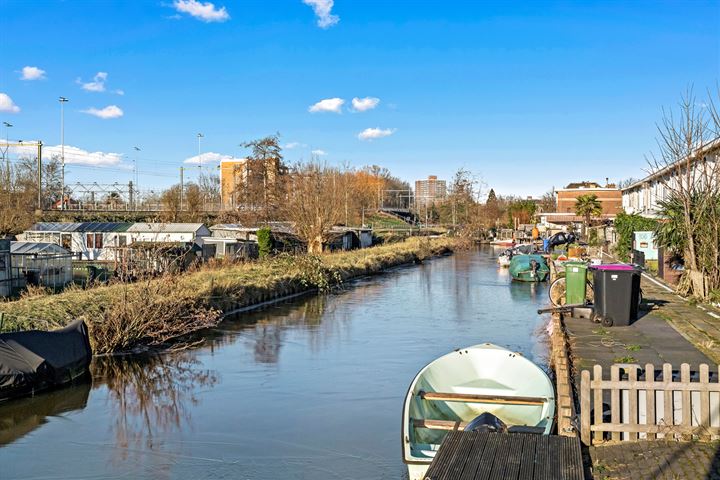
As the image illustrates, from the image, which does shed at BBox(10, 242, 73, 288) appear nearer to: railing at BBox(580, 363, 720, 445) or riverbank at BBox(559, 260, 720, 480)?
riverbank at BBox(559, 260, 720, 480)

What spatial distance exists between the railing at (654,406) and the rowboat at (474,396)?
82 cm

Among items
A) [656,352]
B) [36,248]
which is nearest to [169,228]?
[36,248]

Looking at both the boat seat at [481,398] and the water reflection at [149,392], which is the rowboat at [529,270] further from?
the boat seat at [481,398]

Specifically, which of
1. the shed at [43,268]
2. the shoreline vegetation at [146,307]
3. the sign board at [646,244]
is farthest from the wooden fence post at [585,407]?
the sign board at [646,244]

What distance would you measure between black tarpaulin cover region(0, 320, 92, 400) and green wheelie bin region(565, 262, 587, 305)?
1221 cm

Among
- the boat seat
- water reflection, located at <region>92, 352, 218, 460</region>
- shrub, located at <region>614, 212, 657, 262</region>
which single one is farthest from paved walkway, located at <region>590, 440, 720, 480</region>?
shrub, located at <region>614, 212, 657, 262</region>

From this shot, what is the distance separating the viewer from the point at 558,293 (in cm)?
2153

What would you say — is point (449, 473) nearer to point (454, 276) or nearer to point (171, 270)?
point (171, 270)

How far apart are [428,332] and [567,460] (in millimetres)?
15482

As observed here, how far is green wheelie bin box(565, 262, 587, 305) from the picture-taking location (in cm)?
1938

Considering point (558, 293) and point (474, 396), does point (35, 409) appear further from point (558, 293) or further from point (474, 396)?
point (558, 293)

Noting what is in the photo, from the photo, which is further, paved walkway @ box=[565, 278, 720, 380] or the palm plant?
the palm plant

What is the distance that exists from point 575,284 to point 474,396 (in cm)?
1046

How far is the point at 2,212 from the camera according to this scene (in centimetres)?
4866
